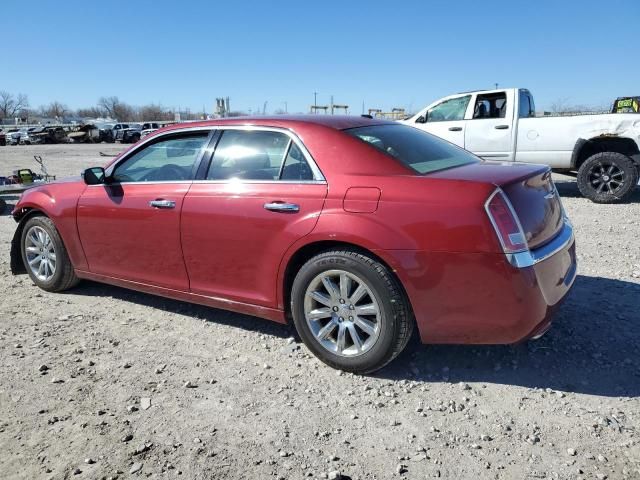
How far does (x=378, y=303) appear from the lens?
10.1ft

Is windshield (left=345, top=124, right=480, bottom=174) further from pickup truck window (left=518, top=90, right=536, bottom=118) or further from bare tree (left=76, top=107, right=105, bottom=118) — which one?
bare tree (left=76, top=107, right=105, bottom=118)

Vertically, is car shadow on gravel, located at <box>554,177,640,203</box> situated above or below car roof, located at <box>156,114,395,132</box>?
below

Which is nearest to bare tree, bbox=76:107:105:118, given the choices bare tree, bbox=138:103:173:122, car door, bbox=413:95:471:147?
bare tree, bbox=138:103:173:122

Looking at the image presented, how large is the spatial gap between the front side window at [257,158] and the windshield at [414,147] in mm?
415

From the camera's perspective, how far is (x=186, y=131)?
4.05m

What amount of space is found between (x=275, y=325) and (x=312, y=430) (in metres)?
1.45

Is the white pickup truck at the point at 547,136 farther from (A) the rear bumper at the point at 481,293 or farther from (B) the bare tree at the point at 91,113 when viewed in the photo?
(B) the bare tree at the point at 91,113

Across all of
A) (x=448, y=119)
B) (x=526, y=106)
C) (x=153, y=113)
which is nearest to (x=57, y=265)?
(x=448, y=119)

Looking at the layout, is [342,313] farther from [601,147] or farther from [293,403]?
[601,147]

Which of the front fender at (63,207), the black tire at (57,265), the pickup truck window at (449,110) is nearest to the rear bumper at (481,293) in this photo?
the front fender at (63,207)

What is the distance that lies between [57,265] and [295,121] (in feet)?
8.98

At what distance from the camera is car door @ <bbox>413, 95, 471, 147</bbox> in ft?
33.9

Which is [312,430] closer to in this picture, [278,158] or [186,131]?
[278,158]

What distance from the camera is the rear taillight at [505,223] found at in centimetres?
276
